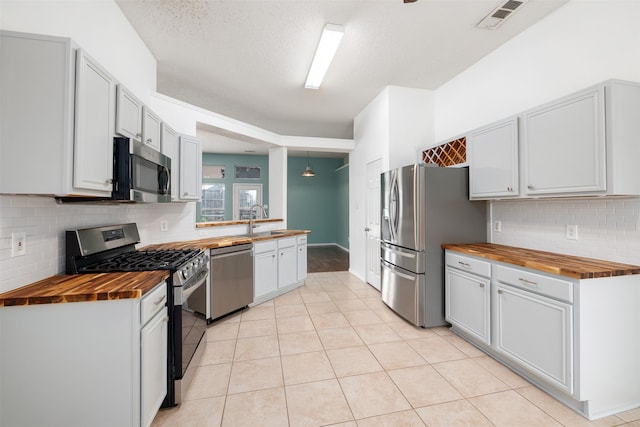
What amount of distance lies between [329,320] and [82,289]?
2349 millimetres

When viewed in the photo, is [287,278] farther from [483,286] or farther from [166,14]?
[166,14]

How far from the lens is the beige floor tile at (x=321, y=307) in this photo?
11.2ft

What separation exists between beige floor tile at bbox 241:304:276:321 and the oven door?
1.07 metres

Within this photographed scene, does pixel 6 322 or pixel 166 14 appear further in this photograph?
pixel 166 14

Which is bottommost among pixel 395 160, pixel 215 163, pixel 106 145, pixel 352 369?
pixel 352 369

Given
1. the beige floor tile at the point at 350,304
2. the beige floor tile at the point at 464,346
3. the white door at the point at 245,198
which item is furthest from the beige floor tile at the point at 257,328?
the white door at the point at 245,198

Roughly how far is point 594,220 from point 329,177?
24.6ft

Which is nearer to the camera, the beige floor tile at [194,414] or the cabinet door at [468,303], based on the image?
the beige floor tile at [194,414]

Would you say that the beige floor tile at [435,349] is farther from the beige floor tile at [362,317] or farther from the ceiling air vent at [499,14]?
the ceiling air vent at [499,14]

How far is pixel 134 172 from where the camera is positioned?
1.78m

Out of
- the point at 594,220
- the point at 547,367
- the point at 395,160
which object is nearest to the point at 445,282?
the point at 547,367

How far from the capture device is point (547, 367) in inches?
72.6

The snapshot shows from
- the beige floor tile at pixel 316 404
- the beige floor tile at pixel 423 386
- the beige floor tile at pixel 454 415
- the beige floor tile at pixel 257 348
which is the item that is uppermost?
the beige floor tile at pixel 257 348

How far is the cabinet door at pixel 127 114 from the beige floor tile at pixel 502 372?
3.17m
